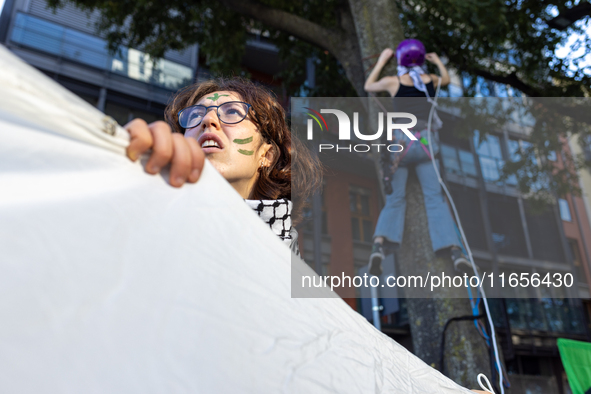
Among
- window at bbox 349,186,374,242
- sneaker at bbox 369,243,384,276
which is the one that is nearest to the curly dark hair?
sneaker at bbox 369,243,384,276

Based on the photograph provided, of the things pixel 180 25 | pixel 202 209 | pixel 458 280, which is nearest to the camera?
pixel 202 209

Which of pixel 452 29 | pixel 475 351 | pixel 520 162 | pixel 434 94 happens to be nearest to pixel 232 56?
pixel 452 29

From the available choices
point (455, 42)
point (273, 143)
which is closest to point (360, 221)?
point (273, 143)

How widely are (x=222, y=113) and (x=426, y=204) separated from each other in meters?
2.14

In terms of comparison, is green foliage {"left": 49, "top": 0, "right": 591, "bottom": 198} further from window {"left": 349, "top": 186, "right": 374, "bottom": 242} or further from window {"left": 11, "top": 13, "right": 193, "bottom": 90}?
window {"left": 11, "top": 13, "right": 193, "bottom": 90}

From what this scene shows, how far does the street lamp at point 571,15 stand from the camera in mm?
5507

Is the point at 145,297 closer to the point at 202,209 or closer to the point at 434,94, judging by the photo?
the point at 202,209

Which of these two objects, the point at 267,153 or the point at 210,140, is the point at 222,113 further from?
the point at 267,153

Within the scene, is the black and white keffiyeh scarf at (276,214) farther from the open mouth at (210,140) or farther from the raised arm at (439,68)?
the raised arm at (439,68)

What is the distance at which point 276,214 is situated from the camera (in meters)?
1.55

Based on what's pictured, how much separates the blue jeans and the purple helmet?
33.3 inches

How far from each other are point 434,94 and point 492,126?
1.60 m

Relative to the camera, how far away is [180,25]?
648 cm

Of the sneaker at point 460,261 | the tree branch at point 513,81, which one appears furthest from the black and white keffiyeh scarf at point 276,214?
the tree branch at point 513,81
